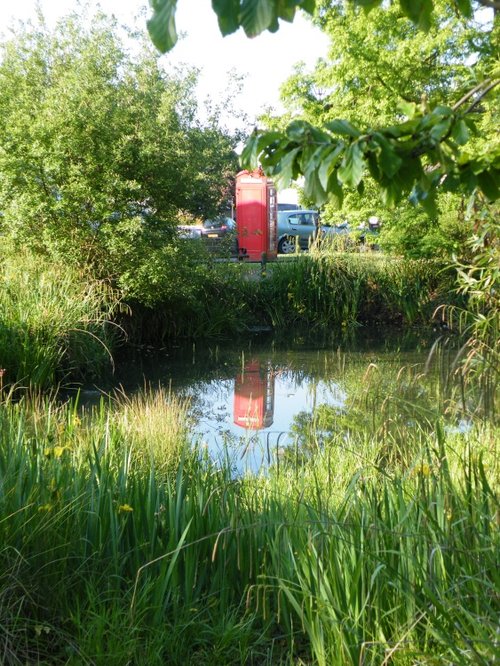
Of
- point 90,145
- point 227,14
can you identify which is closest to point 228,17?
point 227,14

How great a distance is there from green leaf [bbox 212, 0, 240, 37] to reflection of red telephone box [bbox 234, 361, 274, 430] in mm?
6645

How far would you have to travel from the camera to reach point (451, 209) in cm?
1677

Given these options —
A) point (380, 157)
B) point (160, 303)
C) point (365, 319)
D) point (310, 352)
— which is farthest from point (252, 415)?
point (365, 319)

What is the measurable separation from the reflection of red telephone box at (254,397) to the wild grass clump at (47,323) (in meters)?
1.82

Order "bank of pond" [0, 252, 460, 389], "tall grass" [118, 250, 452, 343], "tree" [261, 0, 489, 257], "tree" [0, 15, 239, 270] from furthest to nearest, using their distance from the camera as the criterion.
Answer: "tall grass" [118, 250, 452, 343] → "tree" [261, 0, 489, 257] → "tree" [0, 15, 239, 270] → "bank of pond" [0, 252, 460, 389]

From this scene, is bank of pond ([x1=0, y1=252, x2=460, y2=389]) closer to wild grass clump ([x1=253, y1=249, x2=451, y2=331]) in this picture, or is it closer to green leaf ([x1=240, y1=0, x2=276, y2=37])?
wild grass clump ([x1=253, y1=249, x2=451, y2=331])

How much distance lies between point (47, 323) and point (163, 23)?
366 inches

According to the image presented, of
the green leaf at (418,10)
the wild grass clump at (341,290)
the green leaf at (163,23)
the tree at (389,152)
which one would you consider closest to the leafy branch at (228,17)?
the green leaf at (163,23)

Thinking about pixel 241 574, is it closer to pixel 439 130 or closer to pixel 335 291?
pixel 439 130

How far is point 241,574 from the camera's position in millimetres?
3395

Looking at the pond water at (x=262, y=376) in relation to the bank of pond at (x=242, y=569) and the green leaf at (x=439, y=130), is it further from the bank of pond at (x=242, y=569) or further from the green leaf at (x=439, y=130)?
the green leaf at (x=439, y=130)

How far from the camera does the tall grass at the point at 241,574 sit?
266 centimetres

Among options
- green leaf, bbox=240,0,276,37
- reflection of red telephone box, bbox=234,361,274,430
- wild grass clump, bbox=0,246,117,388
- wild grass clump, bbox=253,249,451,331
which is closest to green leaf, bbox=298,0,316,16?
green leaf, bbox=240,0,276,37

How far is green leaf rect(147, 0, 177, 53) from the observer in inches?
64.7
